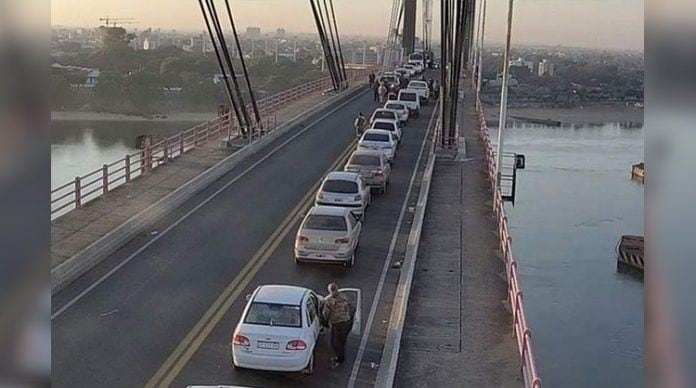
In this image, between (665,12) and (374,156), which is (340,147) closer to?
(374,156)

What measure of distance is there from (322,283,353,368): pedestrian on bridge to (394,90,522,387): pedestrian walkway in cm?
103

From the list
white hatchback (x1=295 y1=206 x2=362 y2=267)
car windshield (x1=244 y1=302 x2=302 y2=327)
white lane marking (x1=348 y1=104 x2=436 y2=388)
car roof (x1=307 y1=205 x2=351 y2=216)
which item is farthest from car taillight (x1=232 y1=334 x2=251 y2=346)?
car roof (x1=307 y1=205 x2=351 y2=216)

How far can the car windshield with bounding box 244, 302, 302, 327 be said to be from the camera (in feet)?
43.8

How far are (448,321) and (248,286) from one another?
14.7ft

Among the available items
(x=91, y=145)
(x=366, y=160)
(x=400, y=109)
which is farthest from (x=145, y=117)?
(x=366, y=160)

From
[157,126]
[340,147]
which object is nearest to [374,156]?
[340,147]

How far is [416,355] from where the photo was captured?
1466 centimetres

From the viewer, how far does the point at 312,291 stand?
15617 millimetres

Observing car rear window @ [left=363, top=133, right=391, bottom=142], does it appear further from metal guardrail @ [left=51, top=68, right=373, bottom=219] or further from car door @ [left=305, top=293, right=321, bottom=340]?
car door @ [left=305, top=293, right=321, bottom=340]

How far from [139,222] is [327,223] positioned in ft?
19.7

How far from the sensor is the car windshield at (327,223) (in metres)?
19.9

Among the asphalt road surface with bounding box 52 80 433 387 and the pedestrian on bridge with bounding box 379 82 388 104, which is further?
the pedestrian on bridge with bounding box 379 82 388 104

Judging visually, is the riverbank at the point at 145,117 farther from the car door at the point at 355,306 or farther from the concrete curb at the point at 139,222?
the car door at the point at 355,306

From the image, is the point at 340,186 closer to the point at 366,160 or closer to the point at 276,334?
the point at 366,160
